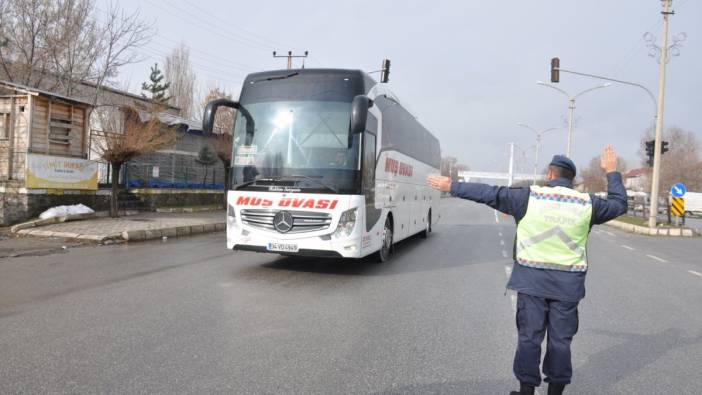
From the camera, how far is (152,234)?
13.6 m

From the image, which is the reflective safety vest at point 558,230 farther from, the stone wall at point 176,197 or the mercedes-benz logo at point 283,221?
the stone wall at point 176,197

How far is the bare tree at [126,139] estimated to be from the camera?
15.6 meters

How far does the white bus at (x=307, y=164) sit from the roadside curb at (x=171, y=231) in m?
5.39

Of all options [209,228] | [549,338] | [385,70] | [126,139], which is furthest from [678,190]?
[549,338]

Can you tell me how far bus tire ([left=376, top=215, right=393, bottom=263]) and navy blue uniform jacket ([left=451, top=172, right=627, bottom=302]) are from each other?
20.5ft

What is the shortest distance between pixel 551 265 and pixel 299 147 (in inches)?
219

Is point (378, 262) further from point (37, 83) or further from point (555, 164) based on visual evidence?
point (37, 83)

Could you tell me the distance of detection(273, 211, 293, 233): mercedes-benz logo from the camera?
8.30 meters

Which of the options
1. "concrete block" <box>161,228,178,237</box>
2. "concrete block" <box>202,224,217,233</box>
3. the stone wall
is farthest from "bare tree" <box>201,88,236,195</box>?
"concrete block" <box>161,228,178,237</box>

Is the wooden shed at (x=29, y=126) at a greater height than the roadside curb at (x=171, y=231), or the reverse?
the wooden shed at (x=29, y=126)

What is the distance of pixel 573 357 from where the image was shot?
4.86 m

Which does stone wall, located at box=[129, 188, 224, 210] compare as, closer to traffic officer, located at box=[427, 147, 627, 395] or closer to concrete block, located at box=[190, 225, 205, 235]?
concrete block, located at box=[190, 225, 205, 235]

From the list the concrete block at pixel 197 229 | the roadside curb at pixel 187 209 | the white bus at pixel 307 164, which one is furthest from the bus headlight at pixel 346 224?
the roadside curb at pixel 187 209

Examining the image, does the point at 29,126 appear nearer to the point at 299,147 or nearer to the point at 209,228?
the point at 209,228
